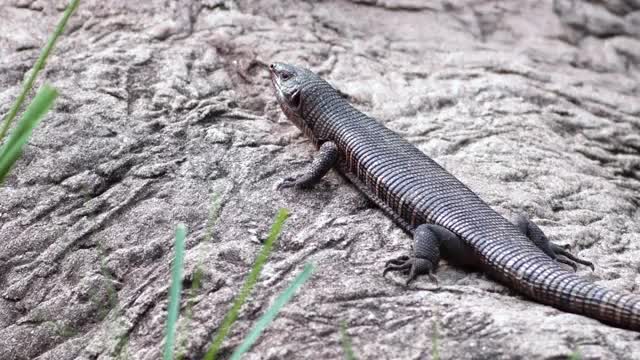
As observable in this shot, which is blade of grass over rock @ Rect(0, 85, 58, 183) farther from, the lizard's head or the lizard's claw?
the lizard's head

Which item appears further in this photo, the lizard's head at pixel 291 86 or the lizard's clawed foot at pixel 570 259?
the lizard's head at pixel 291 86

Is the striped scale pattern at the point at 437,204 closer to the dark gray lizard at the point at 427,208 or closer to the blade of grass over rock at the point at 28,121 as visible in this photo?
the dark gray lizard at the point at 427,208

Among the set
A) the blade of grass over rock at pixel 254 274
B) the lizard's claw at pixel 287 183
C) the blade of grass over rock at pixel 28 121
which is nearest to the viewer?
the blade of grass over rock at pixel 28 121

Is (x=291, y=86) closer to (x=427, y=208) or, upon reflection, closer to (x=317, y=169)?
(x=317, y=169)

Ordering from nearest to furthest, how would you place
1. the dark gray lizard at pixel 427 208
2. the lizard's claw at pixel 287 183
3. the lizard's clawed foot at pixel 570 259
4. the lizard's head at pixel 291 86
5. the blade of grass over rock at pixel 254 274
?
the blade of grass over rock at pixel 254 274, the dark gray lizard at pixel 427 208, the lizard's clawed foot at pixel 570 259, the lizard's claw at pixel 287 183, the lizard's head at pixel 291 86

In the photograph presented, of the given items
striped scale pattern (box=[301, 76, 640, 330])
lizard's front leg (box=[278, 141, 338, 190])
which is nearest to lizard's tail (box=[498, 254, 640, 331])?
striped scale pattern (box=[301, 76, 640, 330])

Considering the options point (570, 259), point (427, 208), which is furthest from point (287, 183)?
point (570, 259)

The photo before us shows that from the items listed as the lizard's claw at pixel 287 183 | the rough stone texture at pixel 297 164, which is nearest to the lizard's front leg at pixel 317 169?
the lizard's claw at pixel 287 183

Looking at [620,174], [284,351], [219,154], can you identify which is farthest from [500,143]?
[284,351]

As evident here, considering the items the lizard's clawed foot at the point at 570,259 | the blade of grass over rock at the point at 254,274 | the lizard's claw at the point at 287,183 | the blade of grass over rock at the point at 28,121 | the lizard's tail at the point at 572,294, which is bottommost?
the lizard's clawed foot at the point at 570,259
